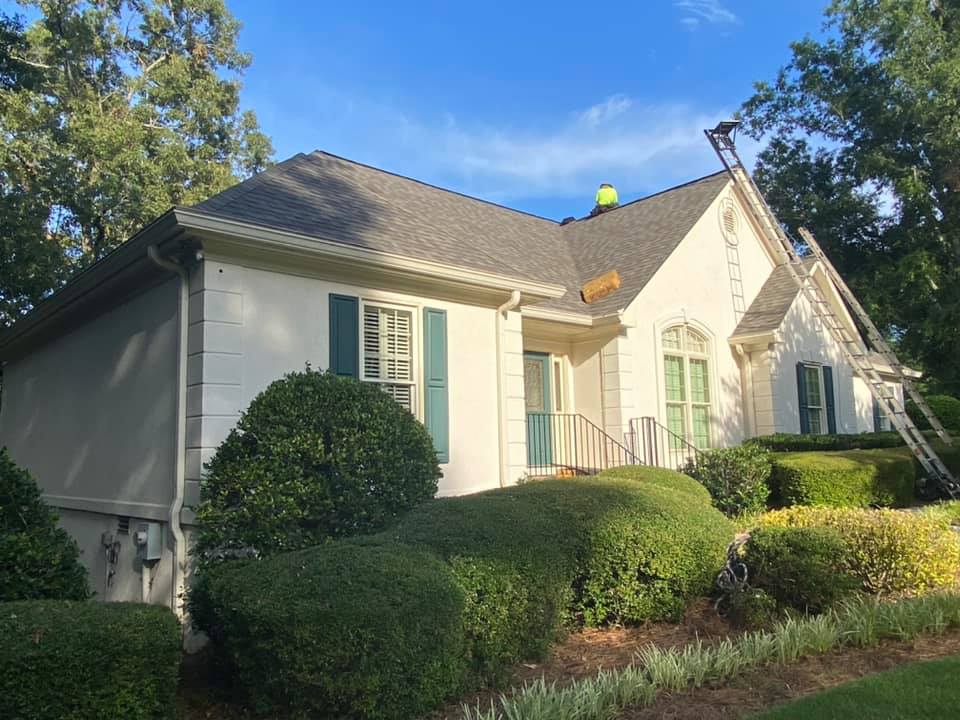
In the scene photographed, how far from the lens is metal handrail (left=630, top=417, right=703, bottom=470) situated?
39.3 feet

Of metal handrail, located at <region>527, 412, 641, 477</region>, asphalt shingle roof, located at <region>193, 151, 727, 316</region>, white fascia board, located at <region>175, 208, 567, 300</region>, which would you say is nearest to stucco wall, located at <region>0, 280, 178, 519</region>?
white fascia board, located at <region>175, 208, 567, 300</region>

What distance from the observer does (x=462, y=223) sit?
1260cm

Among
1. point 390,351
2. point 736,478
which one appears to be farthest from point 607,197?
point 390,351

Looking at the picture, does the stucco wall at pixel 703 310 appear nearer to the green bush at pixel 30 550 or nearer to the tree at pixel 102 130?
the green bush at pixel 30 550

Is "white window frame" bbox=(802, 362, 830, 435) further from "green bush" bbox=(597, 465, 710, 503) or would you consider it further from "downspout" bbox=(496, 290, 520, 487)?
"downspout" bbox=(496, 290, 520, 487)

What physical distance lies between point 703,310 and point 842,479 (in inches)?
158

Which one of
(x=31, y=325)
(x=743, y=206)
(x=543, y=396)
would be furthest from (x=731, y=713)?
(x=743, y=206)

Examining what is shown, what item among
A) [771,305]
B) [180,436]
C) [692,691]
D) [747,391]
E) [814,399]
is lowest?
[692,691]

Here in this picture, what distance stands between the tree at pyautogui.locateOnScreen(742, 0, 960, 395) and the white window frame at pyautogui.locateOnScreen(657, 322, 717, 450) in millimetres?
11836

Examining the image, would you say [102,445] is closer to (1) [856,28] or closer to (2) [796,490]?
(2) [796,490]

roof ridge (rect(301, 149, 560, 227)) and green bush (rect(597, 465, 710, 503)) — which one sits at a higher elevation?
roof ridge (rect(301, 149, 560, 227))

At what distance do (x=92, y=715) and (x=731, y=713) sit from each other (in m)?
3.46

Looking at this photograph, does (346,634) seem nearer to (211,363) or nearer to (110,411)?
(211,363)

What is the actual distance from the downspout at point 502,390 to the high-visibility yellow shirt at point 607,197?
9797mm
